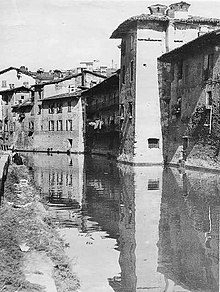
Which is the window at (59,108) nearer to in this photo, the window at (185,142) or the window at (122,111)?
the window at (122,111)

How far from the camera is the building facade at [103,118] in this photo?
1405 inches

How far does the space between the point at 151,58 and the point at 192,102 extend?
4.31 m

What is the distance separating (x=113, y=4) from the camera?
9.16 meters

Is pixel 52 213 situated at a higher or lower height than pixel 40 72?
lower

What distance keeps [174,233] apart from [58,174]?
522 inches

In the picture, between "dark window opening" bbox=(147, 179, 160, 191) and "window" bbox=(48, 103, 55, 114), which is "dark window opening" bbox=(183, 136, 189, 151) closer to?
"dark window opening" bbox=(147, 179, 160, 191)

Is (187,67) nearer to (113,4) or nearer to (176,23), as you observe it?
(176,23)

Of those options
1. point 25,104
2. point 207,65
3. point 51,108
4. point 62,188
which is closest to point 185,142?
point 207,65

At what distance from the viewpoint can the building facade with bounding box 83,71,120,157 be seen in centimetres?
3569

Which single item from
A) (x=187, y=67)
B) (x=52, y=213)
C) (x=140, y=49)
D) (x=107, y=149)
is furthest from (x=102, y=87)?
(x=52, y=213)

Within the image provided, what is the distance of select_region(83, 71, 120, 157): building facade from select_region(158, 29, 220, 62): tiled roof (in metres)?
8.02

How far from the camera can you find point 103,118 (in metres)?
39.3

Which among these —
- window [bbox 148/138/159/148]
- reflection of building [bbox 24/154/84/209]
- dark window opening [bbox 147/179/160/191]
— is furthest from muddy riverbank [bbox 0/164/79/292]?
window [bbox 148/138/159/148]

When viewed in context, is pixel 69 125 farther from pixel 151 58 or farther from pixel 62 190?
pixel 62 190
